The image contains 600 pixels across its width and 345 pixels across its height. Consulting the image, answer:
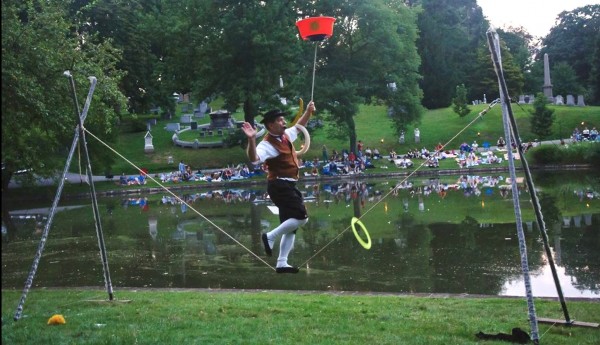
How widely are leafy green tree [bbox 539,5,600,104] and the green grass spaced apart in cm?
2119

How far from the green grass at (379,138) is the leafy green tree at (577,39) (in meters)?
21.2

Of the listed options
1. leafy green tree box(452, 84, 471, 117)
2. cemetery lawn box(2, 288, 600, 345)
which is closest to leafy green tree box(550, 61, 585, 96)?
leafy green tree box(452, 84, 471, 117)

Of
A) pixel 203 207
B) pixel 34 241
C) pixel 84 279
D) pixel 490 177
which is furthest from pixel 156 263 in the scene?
pixel 490 177

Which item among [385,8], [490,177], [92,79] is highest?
[385,8]

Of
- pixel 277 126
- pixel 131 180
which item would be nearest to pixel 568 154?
pixel 131 180

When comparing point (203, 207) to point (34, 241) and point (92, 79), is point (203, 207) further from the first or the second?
point (92, 79)

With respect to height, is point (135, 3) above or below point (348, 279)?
above

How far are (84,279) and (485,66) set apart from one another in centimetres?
6730

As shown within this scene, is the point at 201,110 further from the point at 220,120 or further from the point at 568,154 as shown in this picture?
the point at 568,154

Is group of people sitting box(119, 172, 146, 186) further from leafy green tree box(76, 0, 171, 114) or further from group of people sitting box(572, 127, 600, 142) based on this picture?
group of people sitting box(572, 127, 600, 142)

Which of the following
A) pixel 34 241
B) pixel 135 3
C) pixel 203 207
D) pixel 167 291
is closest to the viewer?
pixel 167 291

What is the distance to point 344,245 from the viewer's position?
65.1 ft

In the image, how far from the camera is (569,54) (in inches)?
3280

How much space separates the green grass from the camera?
53.9 meters
